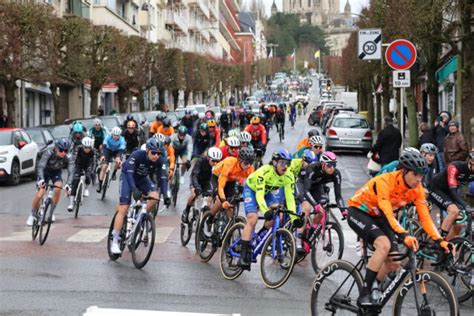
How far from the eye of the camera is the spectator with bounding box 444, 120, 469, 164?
1806 cm

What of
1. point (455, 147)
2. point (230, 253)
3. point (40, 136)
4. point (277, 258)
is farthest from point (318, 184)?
point (40, 136)

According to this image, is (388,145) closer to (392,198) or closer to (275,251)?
(275,251)

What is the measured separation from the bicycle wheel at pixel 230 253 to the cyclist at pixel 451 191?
240 cm

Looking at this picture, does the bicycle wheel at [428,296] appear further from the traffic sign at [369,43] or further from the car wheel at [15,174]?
the car wheel at [15,174]

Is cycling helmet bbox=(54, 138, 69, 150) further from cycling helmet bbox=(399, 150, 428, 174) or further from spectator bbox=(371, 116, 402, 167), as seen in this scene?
A: cycling helmet bbox=(399, 150, 428, 174)

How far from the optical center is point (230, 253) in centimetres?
1153

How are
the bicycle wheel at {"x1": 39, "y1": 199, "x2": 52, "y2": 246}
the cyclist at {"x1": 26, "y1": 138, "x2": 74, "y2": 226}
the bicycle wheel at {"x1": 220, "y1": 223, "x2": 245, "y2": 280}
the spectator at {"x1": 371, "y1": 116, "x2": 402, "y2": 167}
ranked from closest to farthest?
the bicycle wheel at {"x1": 220, "y1": 223, "x2": 245, "y2": 280} → the bicycle wheel at {"x1": 39, "y1": 199, "x2": 52, "y2": 246} → the cyclist at {"x1": 26, "y1": 138, "x2": 74, "y2": 226} → the spectator at {"x1": 371, "y1": 116, "x2": 402, "y2": 167}

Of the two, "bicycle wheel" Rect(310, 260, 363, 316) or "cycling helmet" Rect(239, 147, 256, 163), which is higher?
"cycling helmet" Rect(239, 147, 256, 163)

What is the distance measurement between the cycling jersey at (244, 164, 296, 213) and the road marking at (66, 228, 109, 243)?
4146mm

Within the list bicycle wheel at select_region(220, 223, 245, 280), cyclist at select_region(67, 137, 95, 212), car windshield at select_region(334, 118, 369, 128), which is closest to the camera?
bicycle wheel at select_region(220, 223, 245, 280)

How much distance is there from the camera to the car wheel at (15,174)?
25750mm

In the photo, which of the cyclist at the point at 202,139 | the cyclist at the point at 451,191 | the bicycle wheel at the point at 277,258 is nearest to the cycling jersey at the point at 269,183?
the bicycle wheel at the point at 277,258

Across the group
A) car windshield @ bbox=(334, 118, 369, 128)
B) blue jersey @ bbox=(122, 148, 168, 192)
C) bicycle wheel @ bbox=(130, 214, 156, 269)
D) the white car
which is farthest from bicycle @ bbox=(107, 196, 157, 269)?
car windshield @ bbox=(334, 118, 369, 128)

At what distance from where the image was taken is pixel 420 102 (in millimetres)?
61969
